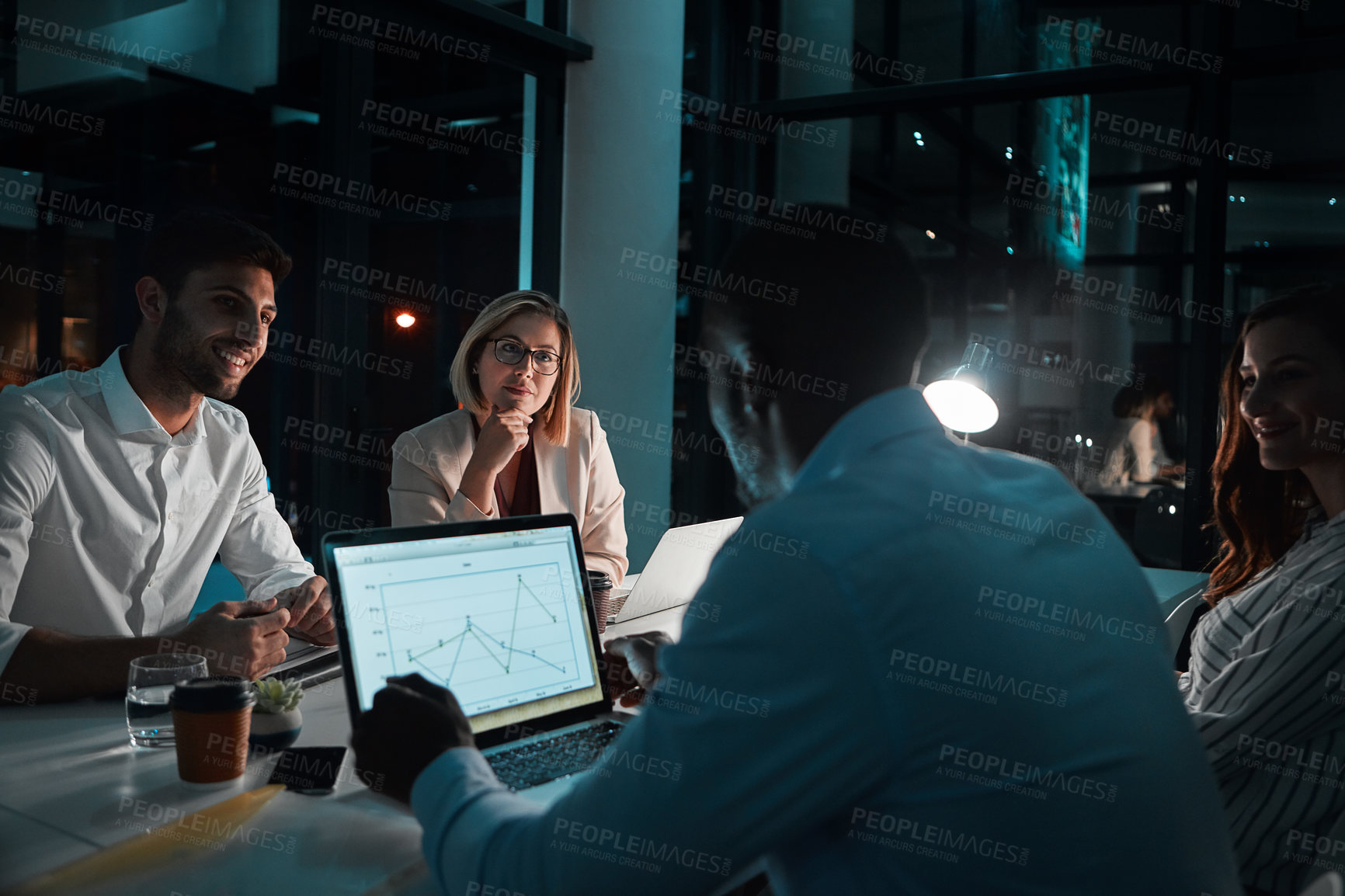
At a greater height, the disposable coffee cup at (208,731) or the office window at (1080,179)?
the office window at (1080,179)

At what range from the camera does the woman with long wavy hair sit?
1.38 metres

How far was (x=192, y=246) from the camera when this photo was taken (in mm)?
2043

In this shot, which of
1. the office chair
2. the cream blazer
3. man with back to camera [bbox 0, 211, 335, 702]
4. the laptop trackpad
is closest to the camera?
the office chair

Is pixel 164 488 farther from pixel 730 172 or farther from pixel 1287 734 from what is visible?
pixel 730 172

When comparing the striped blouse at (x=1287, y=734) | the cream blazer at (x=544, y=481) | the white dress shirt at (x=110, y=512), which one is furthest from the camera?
the cream blazer at (x=544, y=481)

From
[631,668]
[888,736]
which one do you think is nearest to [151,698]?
[631,668]

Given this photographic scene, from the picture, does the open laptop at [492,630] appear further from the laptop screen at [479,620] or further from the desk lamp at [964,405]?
the desk lamp at [964,405]

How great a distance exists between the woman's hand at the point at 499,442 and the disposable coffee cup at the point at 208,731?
1296mm

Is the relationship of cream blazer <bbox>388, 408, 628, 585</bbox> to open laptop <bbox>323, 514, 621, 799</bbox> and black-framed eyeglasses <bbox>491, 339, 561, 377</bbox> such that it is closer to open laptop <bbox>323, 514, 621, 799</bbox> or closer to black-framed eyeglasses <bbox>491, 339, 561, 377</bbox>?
black-framed eyeglasses <bbox>491, 339, 561, 377</bbox>

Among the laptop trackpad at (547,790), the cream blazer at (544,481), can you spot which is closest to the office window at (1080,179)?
the cream blazer at (544,481)

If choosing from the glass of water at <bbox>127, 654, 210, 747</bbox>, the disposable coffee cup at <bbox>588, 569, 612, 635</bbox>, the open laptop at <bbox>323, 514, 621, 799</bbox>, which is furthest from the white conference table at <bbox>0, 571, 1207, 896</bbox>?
the disposable coffee cup at <bbox>588, 569, 612, 635</bbox>

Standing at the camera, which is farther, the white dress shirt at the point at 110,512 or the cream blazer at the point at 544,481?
the cream blazer at the point at 544,481

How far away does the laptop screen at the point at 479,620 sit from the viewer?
1.16 m

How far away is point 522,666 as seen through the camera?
4.18 ft
